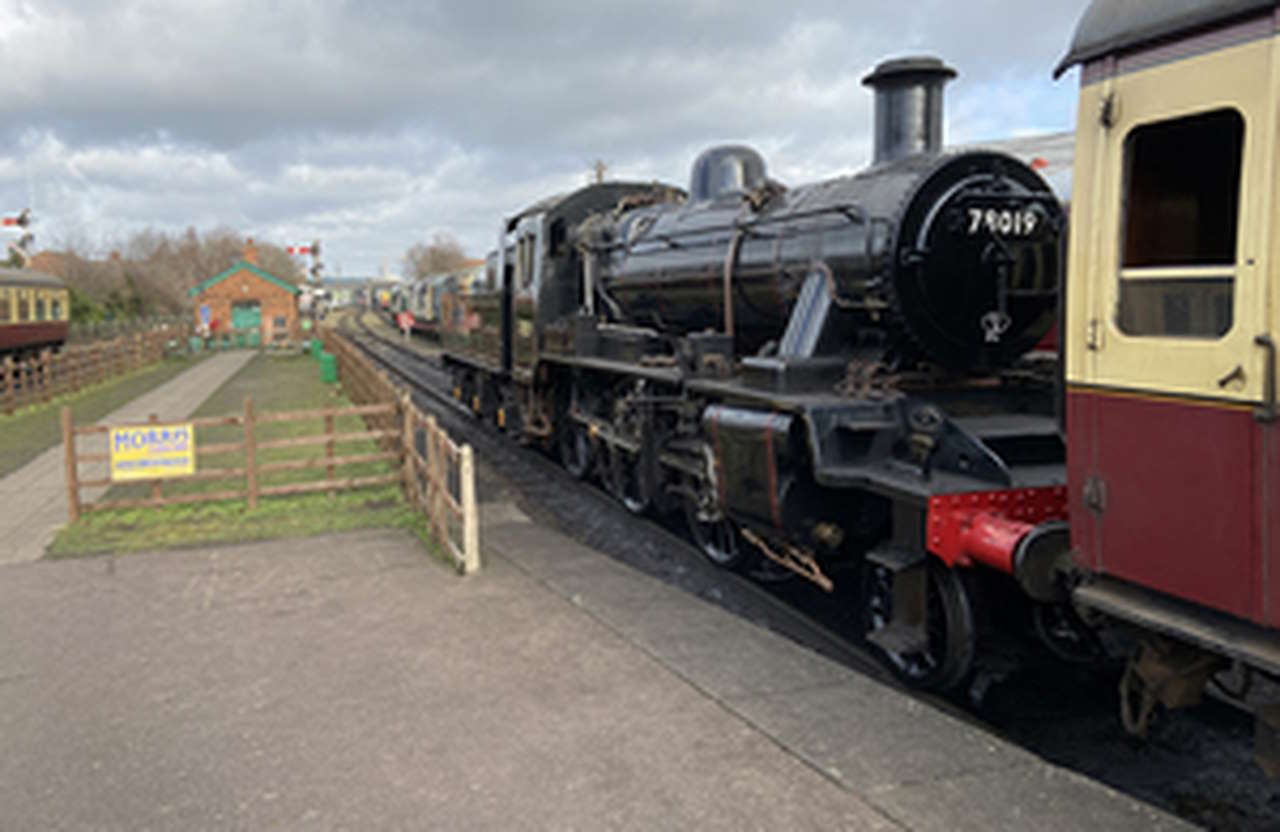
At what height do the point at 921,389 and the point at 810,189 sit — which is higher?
the point at 810,189

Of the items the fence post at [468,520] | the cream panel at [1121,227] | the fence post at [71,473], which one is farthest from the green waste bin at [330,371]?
the cream panel at [1121,227]

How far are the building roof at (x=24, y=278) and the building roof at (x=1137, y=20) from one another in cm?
2698

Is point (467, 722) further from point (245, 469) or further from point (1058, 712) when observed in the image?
point (245, 469)

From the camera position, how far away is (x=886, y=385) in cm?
626

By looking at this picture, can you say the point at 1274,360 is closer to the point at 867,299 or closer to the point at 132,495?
the point at 867,299

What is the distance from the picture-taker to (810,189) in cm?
781

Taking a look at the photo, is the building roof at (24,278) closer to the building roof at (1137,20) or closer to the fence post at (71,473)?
the fence post at (71,473)

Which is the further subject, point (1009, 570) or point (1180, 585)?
point (1009, 570)

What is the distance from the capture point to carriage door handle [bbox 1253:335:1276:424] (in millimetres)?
3209

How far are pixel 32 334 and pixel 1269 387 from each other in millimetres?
30036

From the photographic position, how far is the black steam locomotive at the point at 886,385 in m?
5.34

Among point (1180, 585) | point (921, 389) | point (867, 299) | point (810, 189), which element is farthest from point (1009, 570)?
point (810, 189)

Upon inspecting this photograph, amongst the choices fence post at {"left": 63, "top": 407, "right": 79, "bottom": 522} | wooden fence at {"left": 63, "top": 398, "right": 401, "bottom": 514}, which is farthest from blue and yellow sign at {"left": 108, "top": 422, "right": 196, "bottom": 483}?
fence post at {"left": 63, "top": 407, "right": 79, "bottom": 522}

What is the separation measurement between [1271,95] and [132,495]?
454 inches
